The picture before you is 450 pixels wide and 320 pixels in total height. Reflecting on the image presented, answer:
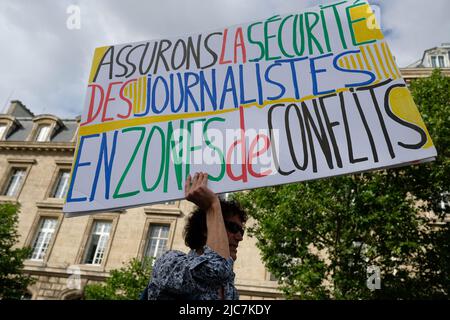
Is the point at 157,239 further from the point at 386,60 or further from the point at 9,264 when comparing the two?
the point at 386,60

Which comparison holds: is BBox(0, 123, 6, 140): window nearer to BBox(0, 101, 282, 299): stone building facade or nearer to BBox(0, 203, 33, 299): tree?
BBox(0, 101, 282, 299): stone building facade

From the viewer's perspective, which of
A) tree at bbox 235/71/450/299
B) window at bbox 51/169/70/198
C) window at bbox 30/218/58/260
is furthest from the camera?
window at bbox 51/169/70/198

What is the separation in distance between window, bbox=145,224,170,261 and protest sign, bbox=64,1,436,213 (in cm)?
1551

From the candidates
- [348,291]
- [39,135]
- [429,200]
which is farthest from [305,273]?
[39,135]

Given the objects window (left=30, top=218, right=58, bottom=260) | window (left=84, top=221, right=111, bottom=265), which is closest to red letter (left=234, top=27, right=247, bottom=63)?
window (left=84, top=221, right=111, bottom=265)

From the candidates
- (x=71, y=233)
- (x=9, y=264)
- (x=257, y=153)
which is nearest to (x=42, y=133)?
(x=71, y=233)

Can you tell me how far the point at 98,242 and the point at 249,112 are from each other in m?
18.0

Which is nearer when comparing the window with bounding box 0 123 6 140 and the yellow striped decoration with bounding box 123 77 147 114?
the yellow striped decoration with bounding box 123 77 147 114

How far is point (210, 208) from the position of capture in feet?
5.54

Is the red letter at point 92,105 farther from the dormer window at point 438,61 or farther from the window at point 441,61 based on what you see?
the window at point 441,61

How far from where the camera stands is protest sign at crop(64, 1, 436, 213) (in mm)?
1916

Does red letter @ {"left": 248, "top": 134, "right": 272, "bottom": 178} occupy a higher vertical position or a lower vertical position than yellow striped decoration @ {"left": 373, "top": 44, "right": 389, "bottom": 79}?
lower

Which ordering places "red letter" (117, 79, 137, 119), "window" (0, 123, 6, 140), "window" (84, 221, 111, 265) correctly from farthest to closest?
"window" (0, 123, 6, 140) → "window" (84, 221, 111, 265) → "red letter" (117, 79, 137, 119)

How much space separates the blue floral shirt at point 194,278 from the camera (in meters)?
1.42
